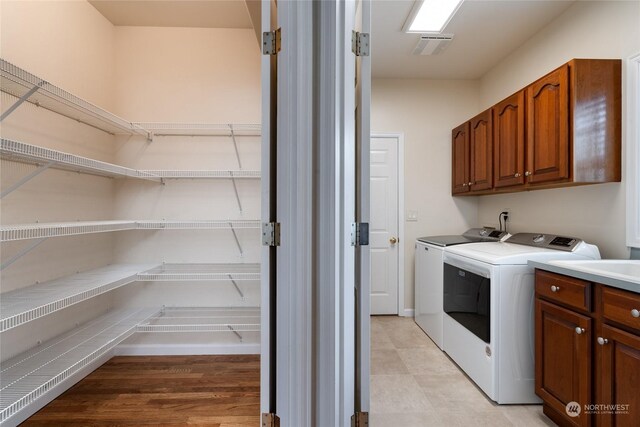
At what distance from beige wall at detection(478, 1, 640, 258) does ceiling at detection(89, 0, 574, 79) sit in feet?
0.46

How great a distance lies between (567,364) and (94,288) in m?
2.61

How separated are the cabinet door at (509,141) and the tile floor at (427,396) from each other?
5.13 feet

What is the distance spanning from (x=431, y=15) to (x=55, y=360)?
332 cm

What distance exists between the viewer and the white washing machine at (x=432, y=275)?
2.76 meters

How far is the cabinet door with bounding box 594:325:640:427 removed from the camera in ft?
4.19

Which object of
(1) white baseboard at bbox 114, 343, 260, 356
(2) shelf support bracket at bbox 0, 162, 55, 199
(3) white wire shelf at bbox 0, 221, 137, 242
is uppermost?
(2) shelf support bracket at bbox 0, 162, 55, 199

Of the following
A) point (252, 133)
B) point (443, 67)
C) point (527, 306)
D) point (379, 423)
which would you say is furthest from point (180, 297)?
point (443, 67)

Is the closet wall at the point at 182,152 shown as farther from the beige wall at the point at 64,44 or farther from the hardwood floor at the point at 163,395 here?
the hardwood floor at the point at 163,395

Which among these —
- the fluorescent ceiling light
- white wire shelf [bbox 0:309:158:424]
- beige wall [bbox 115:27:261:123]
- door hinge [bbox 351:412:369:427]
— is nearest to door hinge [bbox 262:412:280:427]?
door hinge [bbox 351:412:369:427]

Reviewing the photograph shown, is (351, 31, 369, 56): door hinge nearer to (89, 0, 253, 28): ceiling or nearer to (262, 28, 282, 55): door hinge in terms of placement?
(262, 28, 282, 55): door hinge

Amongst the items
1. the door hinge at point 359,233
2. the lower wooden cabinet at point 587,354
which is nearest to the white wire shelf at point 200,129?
the door hinge at point 359,233

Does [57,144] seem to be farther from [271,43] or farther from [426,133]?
[426,133]

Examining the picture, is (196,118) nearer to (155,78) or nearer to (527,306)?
(155,78)

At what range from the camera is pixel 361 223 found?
1210 millimetres
